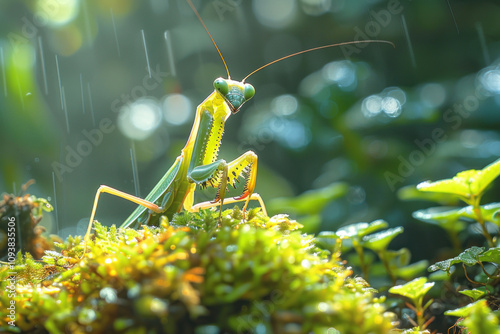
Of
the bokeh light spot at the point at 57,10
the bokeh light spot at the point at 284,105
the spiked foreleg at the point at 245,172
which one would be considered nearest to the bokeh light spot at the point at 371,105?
the bokeh light spot at the point at 284,105

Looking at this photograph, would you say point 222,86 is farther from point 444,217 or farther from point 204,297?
point 444,217

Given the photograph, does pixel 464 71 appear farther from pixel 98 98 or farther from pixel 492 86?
pixel 98 98

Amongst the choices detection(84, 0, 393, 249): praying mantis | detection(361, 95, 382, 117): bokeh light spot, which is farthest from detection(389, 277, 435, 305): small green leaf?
detection(361, 95, 382, 117): bokeh light spot

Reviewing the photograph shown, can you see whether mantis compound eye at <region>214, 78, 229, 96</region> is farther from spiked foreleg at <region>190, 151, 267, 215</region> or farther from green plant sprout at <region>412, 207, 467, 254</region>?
green plant sprout at <region>412, 207, 467, 254</region>

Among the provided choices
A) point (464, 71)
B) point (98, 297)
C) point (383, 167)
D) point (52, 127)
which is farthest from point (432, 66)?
point (52, 127)

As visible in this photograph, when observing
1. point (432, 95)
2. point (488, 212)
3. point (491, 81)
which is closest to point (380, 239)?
point (488, 212)

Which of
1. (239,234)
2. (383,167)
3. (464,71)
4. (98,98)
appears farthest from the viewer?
(98,98)
